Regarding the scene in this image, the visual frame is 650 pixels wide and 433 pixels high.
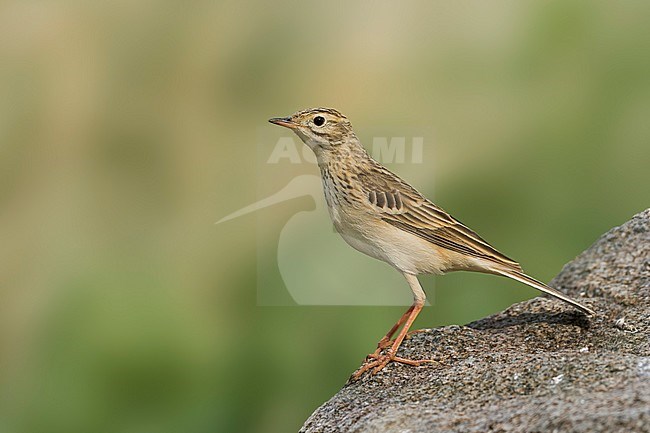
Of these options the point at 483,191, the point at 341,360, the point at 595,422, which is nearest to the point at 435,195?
the point at 483,191

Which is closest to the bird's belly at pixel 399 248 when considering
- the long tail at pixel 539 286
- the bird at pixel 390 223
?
the bird at pixel 390 223

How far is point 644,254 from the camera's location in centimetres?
510

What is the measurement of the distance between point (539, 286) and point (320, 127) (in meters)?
A: 1.42

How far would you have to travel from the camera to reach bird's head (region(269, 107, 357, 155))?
4949mm

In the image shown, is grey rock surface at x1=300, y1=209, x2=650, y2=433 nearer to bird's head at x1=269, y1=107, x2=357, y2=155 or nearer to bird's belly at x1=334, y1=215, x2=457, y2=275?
bird's belly at x1=334, y1=215, x2=457, y2=275

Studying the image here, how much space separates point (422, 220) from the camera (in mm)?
4848

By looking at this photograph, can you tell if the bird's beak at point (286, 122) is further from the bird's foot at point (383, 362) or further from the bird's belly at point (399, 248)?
the bird's foot at point (383, 362)

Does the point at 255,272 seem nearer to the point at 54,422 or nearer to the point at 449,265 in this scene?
the point at 54,422

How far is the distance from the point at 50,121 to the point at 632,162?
5.32m

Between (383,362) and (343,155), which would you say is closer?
(383,362)
